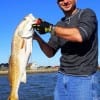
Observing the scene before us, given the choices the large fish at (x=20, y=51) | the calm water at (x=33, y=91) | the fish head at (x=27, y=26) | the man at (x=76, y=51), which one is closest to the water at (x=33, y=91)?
the calm water at (x=33, y=91)

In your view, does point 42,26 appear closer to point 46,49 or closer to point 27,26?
point 27,26

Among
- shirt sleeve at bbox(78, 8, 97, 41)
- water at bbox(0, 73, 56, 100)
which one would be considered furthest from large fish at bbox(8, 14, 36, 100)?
water at bbox(0, 73, 56, 100)

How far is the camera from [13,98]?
6359 mm

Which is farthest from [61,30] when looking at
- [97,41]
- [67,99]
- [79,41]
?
[67,99]

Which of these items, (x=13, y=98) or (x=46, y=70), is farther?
(x=46, y=70)

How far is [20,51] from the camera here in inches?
253

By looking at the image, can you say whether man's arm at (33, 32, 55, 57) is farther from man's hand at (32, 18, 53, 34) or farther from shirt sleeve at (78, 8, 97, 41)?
shirt sleeve at (78, 8, 97, 41)

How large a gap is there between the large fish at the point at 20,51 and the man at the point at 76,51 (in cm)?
16

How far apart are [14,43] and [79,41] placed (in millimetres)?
1056

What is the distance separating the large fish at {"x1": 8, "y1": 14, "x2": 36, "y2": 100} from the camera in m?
6.29

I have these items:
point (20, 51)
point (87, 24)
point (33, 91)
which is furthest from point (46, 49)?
point (33, 91)

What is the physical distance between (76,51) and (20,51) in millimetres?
882

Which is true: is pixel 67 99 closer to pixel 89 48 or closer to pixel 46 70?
pixel 89 48

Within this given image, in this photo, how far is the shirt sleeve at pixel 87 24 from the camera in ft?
19.9
